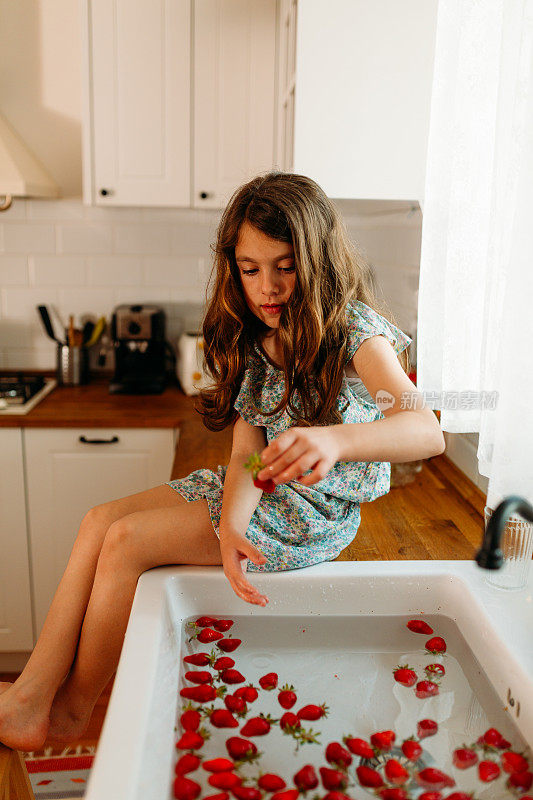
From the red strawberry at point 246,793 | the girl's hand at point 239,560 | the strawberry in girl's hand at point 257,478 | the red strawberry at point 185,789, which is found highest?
the strawberry in girl's hand at point 257,478

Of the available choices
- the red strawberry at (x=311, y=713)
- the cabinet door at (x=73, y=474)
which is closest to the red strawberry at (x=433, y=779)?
the red strawberry at (x=311, y=713)

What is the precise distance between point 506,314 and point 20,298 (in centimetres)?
201

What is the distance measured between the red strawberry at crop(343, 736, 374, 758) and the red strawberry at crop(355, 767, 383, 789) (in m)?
0.03

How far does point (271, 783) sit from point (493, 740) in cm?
27

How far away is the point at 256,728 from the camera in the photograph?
0.87 m

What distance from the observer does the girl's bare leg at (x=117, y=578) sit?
1236 mm

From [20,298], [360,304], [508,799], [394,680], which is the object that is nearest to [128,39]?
[20,298]

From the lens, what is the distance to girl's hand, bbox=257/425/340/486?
0.86m

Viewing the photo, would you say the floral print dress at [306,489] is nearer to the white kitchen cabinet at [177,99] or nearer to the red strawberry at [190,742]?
the red strawberry at [190,742]

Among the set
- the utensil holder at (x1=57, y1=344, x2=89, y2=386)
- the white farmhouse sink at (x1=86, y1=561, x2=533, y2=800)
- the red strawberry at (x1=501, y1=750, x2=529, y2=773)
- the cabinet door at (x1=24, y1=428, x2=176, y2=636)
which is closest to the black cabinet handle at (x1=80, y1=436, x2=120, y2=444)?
the cabinet door at (x1=24, y1=428, x2=176, y2=636)

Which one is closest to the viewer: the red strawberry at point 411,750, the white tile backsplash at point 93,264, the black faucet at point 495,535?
the black faucet at point 495,535

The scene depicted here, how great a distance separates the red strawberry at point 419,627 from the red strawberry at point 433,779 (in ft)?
1.08

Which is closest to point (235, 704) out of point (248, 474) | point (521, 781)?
point (521, 781)

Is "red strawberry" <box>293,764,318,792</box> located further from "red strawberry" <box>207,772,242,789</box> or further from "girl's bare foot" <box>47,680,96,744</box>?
"girl's bare foot" <box>47,680,96,744</box>
